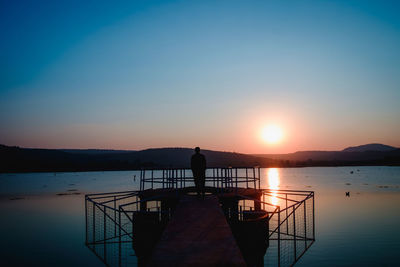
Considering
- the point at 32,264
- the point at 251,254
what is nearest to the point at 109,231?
the point at 32,264

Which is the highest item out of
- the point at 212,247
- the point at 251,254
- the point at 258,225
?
the point at 212,247

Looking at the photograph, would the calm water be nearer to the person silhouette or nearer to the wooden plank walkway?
the person silhouette

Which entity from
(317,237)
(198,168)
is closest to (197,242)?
(198,168)

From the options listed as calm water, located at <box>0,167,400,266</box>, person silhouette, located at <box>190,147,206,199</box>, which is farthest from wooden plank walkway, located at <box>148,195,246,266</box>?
calm water, located at <box>0,167,400,266</box>

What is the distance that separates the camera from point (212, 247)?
32.0ft

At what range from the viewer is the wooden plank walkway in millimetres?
8781

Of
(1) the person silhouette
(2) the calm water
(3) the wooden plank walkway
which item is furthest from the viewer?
(2) the calm water

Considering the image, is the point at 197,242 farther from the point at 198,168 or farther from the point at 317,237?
the point at 317,237

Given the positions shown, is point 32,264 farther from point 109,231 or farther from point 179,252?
point 179,252

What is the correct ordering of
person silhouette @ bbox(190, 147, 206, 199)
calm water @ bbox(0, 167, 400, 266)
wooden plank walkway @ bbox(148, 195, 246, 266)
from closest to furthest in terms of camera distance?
wooden plank walkway @ bbox(148, 195, 246, 266), person silhouette @ bbox(190, 147, 206, 199), calm water @ bbox(0, 167, 400, 266)

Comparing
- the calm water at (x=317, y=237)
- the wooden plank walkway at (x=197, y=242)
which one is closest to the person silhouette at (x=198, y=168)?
the wooden plank walkway at (x=197, y=242)

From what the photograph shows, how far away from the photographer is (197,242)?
33.5ft

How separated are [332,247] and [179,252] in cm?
2397

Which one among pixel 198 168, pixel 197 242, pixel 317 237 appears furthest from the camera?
pixel 317 237
